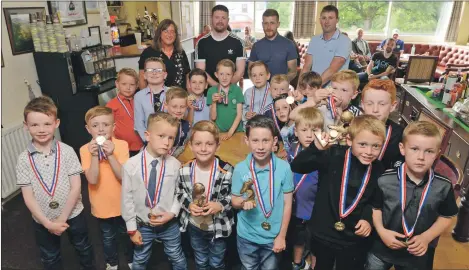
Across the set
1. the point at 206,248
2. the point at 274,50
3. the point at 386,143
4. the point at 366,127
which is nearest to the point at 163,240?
the point at 206,248

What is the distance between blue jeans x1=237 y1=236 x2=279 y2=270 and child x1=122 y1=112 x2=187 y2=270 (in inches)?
17.6

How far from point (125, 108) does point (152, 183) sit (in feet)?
3.62

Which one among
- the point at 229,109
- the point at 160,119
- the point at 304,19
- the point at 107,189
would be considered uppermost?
the point at 304,19

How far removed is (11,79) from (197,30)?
7449mm

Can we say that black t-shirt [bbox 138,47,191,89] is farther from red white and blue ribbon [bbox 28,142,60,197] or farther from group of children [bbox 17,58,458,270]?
red white and blue ribbon [bbox 28,142,60,197]

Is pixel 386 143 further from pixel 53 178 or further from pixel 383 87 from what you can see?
pixel 53 178

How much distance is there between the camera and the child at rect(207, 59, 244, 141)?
3014mm

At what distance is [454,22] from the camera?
358 inches

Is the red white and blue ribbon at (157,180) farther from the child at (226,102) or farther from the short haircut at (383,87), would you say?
the short haircut at (383,87)

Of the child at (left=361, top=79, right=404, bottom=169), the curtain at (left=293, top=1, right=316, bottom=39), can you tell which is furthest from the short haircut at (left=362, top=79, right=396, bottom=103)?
the curtain at (left=293, top=1, right=316, bottom=39)

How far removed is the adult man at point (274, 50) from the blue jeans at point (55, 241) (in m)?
2.44

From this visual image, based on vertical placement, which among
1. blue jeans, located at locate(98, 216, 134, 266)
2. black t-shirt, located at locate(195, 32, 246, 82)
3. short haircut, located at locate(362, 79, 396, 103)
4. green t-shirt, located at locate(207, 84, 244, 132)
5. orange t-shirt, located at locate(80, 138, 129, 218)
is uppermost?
black t-shirt, located at locate(195, 32, 246, 82)

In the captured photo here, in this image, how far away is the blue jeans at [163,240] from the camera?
203 centimetres

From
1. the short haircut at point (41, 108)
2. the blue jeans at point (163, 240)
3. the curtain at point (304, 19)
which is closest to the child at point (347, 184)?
the blue jeans at point (163, 240)
